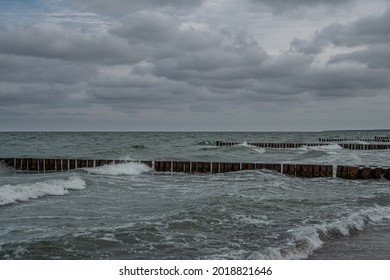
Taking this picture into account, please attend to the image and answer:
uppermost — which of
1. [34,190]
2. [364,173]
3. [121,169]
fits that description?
[364,173]

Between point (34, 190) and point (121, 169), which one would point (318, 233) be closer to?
point (34, 190)

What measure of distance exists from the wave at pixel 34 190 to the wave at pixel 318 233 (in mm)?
9095

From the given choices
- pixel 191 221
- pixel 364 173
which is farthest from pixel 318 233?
pixel 364 173

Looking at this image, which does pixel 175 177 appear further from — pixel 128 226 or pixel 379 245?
pixel 379 245

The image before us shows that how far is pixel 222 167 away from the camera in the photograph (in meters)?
24.9

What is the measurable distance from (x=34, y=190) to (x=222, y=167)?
472 inches

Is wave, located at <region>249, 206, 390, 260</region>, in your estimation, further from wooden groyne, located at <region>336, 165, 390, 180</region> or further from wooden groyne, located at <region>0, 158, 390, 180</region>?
wooden groyne, located at <region>0, 158, 390, 180</region>

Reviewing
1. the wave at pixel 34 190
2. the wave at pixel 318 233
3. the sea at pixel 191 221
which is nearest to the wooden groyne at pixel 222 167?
the sea at pixel 191 221

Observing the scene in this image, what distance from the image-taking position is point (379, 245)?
9188mm

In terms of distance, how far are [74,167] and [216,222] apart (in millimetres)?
17748

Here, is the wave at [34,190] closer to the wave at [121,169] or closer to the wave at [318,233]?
the wave at [121,169]

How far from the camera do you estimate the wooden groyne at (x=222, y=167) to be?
900 inches
